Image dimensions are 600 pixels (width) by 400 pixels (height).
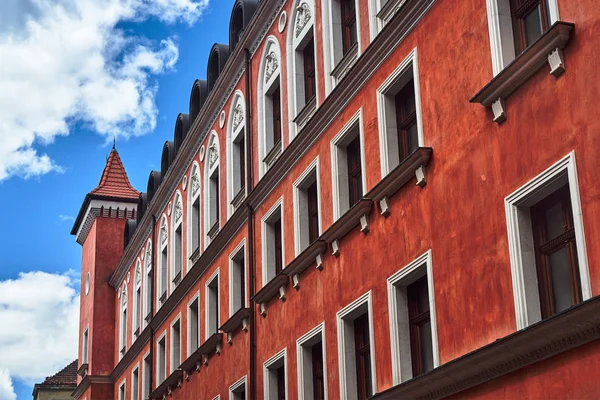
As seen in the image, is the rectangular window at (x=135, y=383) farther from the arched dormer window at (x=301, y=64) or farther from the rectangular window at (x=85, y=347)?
the arched dormer window at (x=301, y=64)

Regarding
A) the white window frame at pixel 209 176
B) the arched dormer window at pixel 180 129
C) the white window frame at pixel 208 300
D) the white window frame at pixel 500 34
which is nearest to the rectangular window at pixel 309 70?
the white window frame at pixel 209 176

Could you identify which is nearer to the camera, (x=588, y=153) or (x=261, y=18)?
(x=588, y=153)

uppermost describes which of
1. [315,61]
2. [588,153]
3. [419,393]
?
[315,61]

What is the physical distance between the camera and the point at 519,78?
1394 centimetres

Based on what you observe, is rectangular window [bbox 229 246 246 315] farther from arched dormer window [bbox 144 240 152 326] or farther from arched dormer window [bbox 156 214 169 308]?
arched dormer window [bbox 144 240 152 326]

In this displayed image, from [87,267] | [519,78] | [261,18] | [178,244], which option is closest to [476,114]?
[519,78]

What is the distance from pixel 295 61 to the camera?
23922 millimetres

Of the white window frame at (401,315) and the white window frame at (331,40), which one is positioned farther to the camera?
the white window frame at (331,40)

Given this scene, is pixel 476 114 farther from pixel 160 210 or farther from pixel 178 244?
pixel 160 210

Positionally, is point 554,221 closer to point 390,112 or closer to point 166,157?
point 390,112

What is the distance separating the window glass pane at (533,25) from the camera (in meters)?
14.5

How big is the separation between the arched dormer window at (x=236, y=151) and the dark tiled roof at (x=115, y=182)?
73.7 ft

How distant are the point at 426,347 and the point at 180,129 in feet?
66.7

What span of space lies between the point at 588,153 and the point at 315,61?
10614mm
